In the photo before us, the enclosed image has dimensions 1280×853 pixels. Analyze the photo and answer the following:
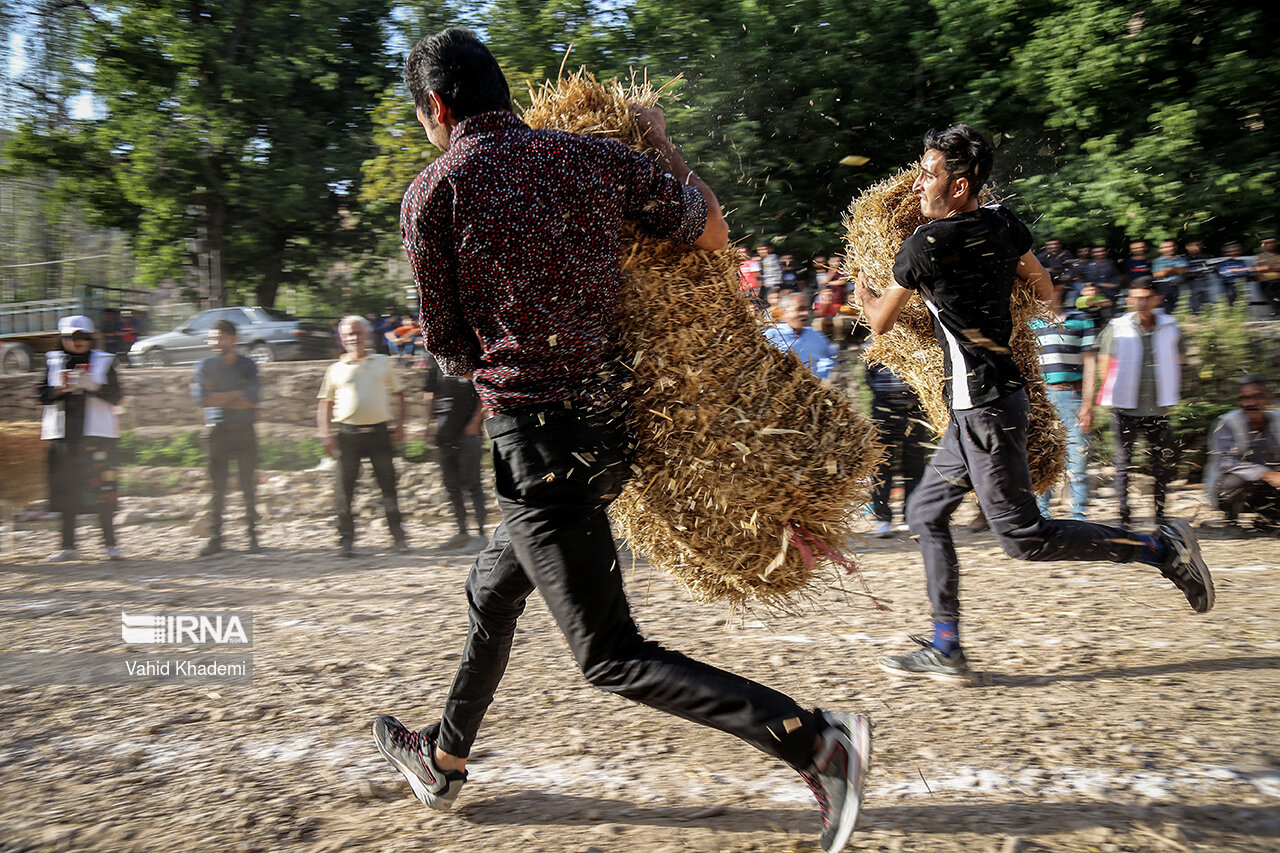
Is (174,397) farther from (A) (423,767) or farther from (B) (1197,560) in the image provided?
(B) (1197,560)

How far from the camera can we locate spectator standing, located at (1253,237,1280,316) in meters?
Answer: 13.2

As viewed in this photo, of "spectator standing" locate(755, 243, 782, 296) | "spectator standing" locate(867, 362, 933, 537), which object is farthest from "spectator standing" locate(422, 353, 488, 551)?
"spectator standing" locate(755, 243, 782, 296)

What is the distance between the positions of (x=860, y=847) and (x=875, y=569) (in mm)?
4276

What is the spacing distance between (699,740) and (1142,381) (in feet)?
20.6

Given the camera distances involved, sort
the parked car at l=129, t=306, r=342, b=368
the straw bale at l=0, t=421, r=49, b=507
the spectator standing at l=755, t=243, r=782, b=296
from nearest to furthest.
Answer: the straw bale at l=0, t=421, r=49, b=507 → the spectator standing at l=755, t=243, r=782, b=296 → the parked car at l=129, t=306, r=342, b=368

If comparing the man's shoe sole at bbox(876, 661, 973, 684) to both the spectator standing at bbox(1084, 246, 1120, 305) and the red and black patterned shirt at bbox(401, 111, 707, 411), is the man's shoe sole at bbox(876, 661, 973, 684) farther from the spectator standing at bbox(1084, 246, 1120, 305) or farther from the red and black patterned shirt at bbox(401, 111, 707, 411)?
the spectator standing at bbox(1084, 246, 1120, 305)

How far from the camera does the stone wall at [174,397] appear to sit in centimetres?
1380

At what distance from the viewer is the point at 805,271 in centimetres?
1673

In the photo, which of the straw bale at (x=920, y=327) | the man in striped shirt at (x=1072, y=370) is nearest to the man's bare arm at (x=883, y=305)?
the straw bale at (x=920, y=327)

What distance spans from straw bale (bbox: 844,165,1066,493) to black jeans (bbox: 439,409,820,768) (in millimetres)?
2180

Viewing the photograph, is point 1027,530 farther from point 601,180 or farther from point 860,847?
point 601,180

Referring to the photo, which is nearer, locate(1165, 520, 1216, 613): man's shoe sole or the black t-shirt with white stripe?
the black t-shirt with white stripe

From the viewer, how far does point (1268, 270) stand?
13.9 m

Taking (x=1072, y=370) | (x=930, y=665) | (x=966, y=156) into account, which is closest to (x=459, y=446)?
(x=1072, y=370)
